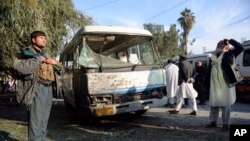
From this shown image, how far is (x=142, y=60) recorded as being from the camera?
412 inches

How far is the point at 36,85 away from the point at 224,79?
13.5ft

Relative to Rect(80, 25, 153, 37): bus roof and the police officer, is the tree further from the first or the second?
the police officer

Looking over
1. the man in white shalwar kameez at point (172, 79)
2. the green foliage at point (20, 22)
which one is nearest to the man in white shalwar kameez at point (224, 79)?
the man in white shalwar kameez at point (172, 79)

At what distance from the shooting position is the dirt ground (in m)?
8.02

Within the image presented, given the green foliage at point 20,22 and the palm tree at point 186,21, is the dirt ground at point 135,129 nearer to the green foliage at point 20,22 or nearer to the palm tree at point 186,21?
the green foliage at point 20,22

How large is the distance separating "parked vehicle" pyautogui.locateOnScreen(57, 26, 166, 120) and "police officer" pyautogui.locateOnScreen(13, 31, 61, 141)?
329cm

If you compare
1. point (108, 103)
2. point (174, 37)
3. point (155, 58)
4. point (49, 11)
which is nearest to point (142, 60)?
point (155, 58)

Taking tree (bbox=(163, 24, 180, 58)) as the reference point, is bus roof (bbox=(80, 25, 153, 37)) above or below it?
below

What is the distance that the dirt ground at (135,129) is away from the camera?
8.02m

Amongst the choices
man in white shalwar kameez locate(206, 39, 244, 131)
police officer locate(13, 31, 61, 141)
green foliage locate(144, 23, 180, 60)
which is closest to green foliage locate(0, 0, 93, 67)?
police officer locate(13, 31, 61, 141)

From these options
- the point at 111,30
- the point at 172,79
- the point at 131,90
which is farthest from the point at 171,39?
the point at 131,90

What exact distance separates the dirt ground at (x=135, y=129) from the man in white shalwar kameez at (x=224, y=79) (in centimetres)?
54

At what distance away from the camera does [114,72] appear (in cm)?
947

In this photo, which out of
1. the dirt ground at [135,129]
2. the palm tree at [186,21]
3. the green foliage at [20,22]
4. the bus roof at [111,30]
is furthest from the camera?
the palm tree at [186,21]
